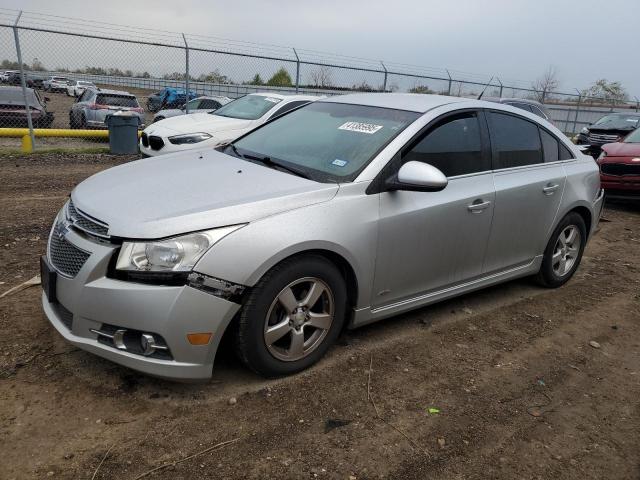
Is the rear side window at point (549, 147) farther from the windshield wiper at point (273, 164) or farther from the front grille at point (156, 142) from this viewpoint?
the front grille at point (156, 142)

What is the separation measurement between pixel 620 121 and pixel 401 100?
13.3 meters

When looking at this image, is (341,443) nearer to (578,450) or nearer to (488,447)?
(488,447)

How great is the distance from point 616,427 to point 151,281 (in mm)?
2646

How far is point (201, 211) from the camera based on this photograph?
9.09 feet

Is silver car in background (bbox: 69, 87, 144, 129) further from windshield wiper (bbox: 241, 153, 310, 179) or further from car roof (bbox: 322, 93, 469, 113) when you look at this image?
windshield wiper (bbox: 241, 153, 310, 179)

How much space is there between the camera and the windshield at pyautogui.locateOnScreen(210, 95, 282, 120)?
938 cm

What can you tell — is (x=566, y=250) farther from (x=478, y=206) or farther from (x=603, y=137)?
(x=603, y=137)

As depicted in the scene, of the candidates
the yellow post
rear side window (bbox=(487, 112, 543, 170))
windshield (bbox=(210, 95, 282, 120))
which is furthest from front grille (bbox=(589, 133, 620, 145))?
the yellow post

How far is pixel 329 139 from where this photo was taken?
372 cm

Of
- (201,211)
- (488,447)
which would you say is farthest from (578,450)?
(201,211)

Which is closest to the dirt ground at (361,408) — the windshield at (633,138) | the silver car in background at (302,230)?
the silver car in background at (302,230)

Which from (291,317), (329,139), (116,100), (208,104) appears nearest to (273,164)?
(329,139)

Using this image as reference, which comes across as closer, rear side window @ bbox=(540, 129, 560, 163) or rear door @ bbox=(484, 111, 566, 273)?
rear door @ bbox=(484, 111, 566, 273)

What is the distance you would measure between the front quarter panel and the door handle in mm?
861
